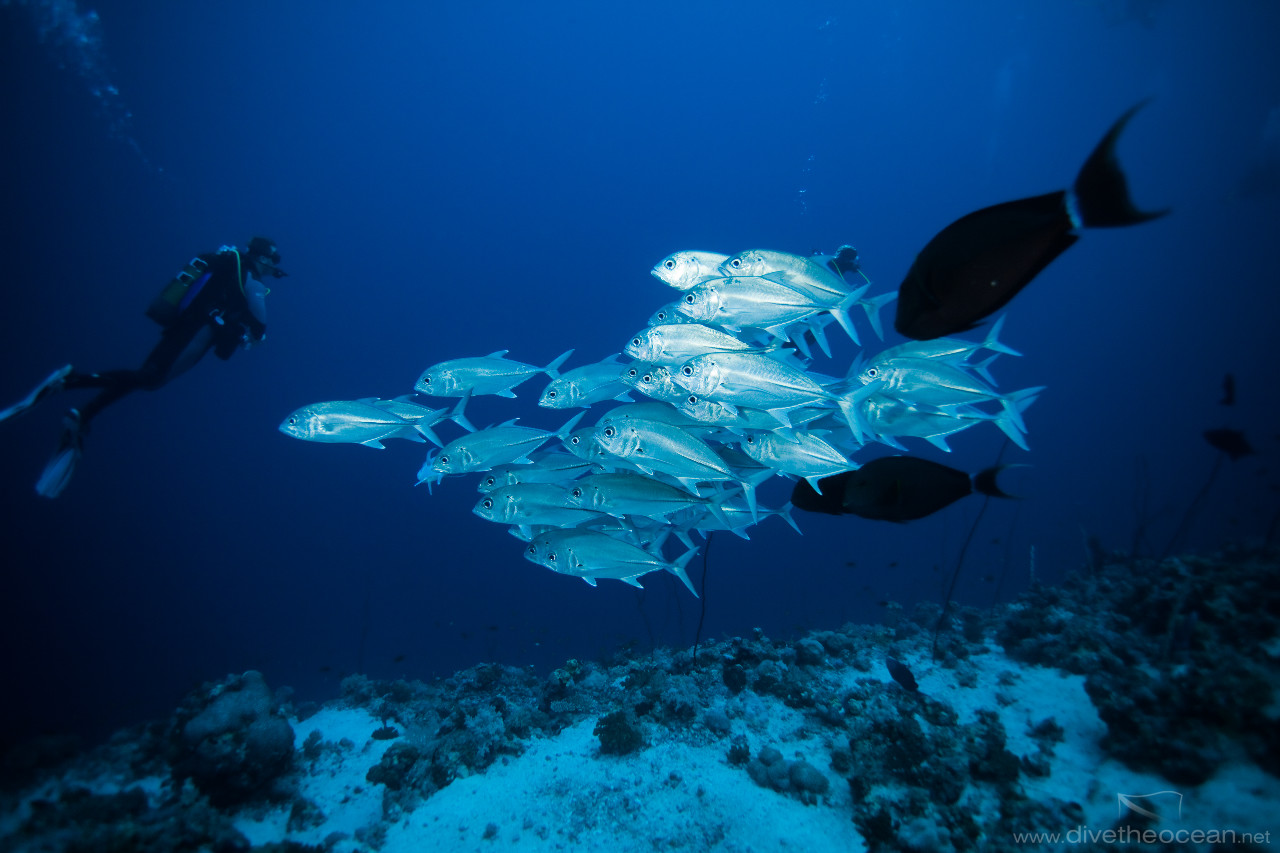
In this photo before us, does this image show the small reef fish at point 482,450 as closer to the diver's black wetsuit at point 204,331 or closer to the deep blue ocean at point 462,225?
the diver's black wetsuit at point 204,331

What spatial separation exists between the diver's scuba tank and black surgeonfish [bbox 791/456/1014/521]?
11665mm

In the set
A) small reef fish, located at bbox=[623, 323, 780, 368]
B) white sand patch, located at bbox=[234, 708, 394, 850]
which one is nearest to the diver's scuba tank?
white sand patch, located at bbox=[234, 708, 394, 850]

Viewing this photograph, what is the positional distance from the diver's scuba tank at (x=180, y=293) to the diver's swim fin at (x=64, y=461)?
214 centimetres

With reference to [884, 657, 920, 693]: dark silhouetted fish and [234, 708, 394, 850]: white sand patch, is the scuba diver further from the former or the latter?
[884, 657, 920, 693]: dark silhouetted fish

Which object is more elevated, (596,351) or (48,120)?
(48,120)

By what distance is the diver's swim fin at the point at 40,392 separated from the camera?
269 inches

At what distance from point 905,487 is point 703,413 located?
68.6 inches

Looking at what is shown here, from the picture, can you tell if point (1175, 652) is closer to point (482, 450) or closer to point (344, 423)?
point (482, 450)

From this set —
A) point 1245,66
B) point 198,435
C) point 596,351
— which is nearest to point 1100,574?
point 596,351

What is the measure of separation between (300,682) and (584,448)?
2946 cm

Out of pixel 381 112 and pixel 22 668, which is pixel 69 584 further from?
pixel 381 112

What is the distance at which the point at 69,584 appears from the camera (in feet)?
107

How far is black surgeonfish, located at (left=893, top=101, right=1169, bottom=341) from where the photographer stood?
132 centimetres

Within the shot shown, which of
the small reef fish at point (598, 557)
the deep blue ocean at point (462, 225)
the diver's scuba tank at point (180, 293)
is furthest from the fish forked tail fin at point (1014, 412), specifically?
the deep blue ocean at point (462, 225)
